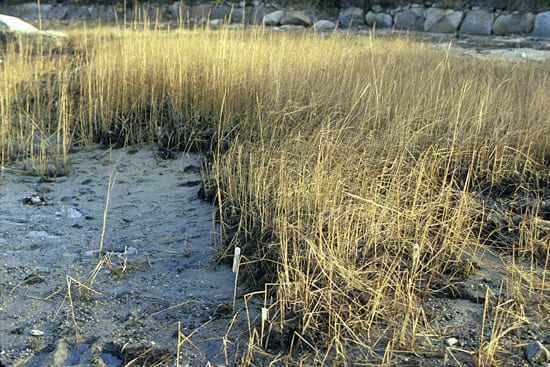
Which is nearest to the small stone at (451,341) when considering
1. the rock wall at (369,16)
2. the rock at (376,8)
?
the rock wall at (369,16)

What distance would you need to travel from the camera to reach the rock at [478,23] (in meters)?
14.4

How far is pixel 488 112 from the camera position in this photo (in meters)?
5.27

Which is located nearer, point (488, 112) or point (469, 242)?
point (469, 242)

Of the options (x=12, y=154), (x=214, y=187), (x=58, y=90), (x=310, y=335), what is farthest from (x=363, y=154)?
(x=58, y=90)

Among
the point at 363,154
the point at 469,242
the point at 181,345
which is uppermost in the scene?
the point at 363,154

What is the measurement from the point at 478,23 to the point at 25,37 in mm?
9718

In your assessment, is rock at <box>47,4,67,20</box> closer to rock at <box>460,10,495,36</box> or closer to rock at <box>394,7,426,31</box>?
rock at <box>394,7,426,31</box>

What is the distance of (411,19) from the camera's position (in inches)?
621

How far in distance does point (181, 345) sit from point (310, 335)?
594 millimetres

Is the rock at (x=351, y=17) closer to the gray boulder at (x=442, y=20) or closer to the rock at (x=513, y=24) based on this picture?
the gray boulder at (x=442, y=20)

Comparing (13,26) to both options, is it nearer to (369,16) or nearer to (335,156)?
(335,156)

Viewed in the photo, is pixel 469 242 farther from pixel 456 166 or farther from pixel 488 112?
pixel 488 112

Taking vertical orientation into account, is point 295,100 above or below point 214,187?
above

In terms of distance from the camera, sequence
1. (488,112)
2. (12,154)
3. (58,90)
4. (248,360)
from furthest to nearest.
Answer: (58,90) → (12,154) → (488,112) → (248,360)
